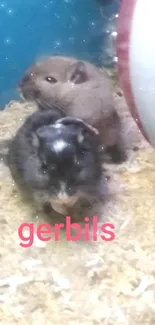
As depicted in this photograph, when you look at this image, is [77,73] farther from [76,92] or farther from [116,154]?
[116,154]

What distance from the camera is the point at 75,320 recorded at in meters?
1.35

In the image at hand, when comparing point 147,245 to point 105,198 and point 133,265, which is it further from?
point 105,198

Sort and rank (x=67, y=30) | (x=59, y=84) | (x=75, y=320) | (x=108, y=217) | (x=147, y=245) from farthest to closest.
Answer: (x=67, y=30) < (x=59, y=84) < (x=108, y=217) < (x=147, y=245) < (x=75, y=320)

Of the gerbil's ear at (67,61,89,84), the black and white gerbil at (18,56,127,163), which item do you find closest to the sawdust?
the black and white gerbil at (18,56,127,163)

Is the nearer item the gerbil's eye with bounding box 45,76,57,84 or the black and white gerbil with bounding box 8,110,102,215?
the black and white gerbil with bounding box 8,110,102,215

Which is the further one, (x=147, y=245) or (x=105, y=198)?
(x=105, y=198)

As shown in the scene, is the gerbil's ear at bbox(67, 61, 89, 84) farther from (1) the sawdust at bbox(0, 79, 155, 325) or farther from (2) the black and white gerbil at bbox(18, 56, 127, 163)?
(1) the sawdust at bbox(0, 79, 155, 325)

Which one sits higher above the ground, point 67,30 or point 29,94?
point 67,30

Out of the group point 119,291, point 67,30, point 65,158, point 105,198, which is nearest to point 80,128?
point 65,158

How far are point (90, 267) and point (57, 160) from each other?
31 cm

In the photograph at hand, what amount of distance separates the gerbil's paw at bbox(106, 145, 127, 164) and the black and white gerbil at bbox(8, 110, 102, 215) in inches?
8.5

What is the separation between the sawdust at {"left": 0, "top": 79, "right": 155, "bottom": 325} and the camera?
1371mm

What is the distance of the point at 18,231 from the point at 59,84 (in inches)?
19.4

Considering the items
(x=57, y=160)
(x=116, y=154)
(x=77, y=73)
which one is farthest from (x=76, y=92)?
(x=57, y=160)
